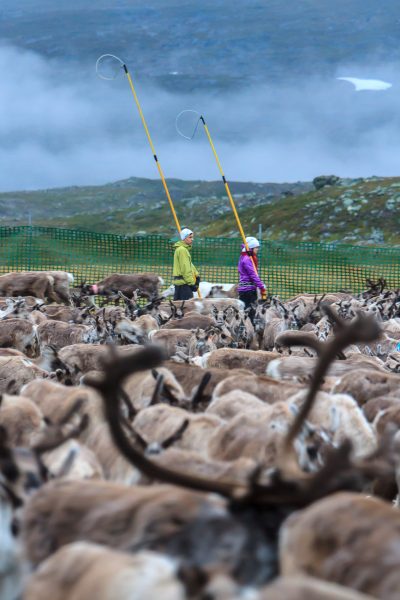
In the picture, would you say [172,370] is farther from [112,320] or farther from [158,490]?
[112,320]

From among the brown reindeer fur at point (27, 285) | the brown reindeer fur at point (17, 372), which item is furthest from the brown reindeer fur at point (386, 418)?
the brown reindeer fur at point (27, 285)

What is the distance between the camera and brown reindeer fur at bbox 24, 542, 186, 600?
311cm

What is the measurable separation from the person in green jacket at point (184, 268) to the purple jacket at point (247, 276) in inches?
33.7

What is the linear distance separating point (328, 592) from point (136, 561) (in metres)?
0.62

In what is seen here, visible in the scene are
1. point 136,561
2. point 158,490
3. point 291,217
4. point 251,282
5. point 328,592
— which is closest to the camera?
point 328,592

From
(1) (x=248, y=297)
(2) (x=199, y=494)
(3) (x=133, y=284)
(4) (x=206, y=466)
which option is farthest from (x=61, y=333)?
(2) (x=199, y=494)

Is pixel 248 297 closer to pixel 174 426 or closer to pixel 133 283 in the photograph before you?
pixel 133 283

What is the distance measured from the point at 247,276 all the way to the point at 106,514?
1468 cm

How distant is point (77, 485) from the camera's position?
4.02 meters

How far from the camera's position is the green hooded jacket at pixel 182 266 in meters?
18.0

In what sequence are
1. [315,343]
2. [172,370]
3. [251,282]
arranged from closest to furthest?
[315,343]
[172,370]
[251,282]

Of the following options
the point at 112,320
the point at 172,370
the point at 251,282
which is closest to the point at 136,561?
the point at 172,370

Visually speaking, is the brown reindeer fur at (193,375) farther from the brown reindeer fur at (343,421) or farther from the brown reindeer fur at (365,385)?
the brown reindeer fur at (343,421)

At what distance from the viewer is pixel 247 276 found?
18359mm
